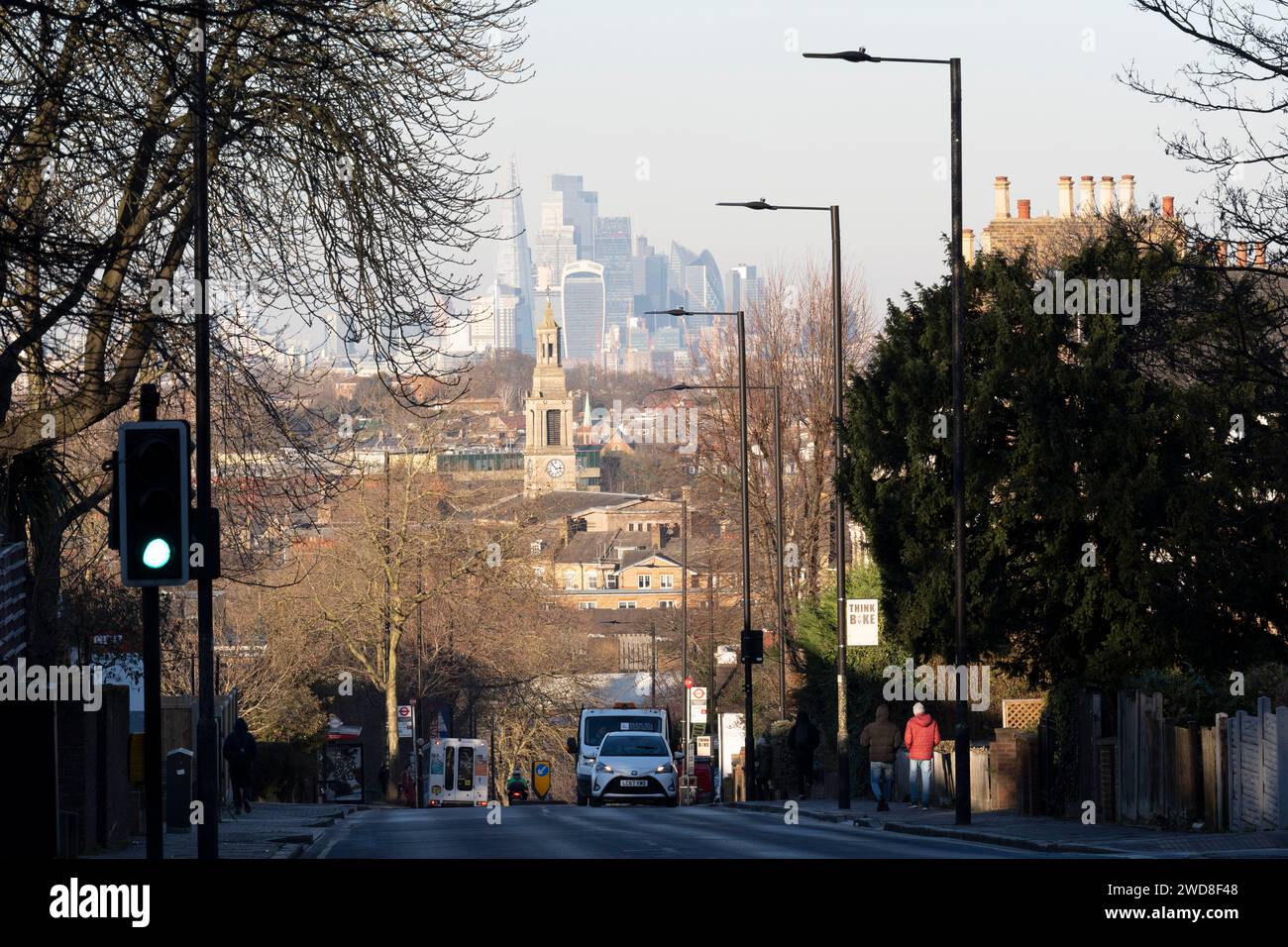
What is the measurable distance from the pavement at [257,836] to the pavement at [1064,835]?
748 centimetres

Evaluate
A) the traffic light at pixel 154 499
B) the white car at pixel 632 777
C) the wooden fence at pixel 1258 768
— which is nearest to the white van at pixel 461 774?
the white car at pixel 632 777

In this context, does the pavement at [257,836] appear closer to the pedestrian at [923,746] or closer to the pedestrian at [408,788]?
the pedestrian at [923,746]

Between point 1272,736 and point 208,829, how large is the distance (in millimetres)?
10198

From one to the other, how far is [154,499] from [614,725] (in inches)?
1288

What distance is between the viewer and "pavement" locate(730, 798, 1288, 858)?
682 inches

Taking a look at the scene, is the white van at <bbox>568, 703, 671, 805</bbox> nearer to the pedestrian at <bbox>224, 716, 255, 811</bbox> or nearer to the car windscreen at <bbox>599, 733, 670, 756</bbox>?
the car windscreen at <bbox>599, 733, 670, 756</bbox>

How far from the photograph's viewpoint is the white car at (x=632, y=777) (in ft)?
133

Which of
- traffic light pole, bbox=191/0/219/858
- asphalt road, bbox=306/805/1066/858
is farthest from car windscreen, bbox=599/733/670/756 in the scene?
traffic light pole, bbox=191/0/219/858

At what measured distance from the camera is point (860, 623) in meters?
31.6

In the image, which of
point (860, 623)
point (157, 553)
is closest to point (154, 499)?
point (157, 553)

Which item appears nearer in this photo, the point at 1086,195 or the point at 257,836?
the point at 257,836

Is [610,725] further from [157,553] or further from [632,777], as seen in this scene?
[157,553]
